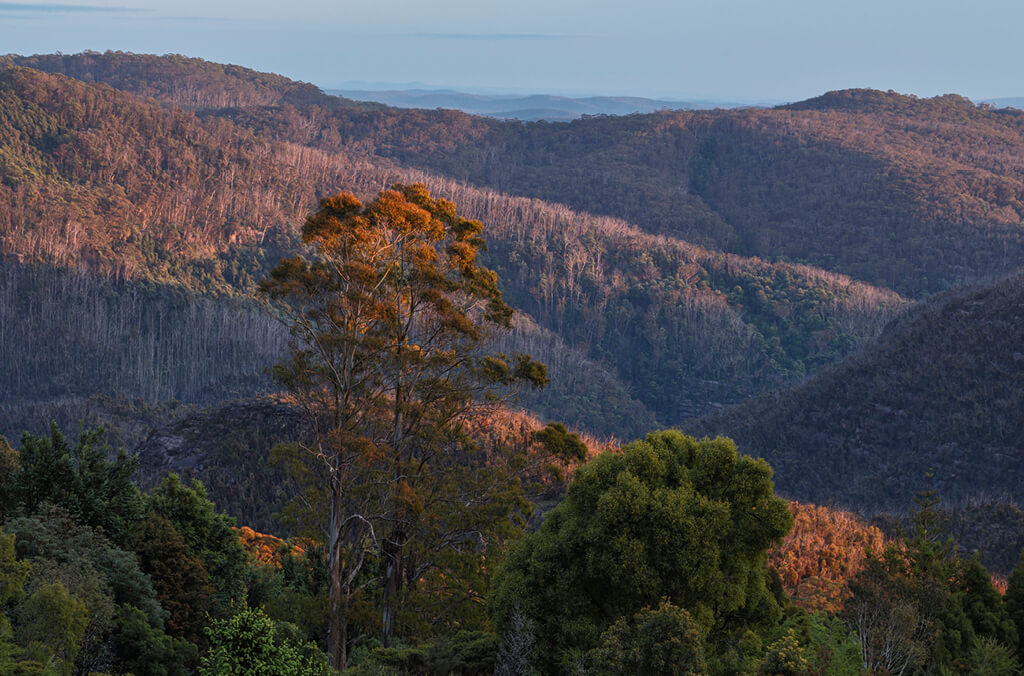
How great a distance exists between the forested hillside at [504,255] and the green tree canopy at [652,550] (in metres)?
52.3

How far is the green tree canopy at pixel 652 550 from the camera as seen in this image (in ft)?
48.4

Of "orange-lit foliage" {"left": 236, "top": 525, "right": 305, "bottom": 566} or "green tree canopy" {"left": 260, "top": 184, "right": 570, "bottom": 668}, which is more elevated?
"green tree canopy" {"left": 260, "top": 184, "right": 570, "bottom": 668}

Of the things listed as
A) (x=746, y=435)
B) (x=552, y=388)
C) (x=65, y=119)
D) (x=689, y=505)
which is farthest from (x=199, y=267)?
(x=689, y=505)

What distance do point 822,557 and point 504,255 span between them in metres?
67.8

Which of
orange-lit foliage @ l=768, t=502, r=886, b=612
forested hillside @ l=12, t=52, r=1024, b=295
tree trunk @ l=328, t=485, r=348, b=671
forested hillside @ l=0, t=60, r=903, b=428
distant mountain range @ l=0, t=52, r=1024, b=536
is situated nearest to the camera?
tree trunk @ l=328, t=485, r=348, b=671

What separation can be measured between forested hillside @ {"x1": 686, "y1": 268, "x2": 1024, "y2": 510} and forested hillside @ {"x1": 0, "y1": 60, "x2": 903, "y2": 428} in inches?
701

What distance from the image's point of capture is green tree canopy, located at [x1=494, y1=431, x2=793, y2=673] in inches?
581

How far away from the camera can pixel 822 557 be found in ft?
85.8

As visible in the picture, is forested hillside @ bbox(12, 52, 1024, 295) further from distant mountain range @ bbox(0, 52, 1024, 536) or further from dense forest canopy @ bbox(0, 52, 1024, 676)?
dense forest canopy @ bbox(0, 52, 1024, 676)

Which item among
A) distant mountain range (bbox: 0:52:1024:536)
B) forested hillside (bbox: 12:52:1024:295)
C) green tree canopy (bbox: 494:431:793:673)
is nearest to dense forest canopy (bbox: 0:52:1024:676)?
green tree canopy (bbox: 494:431:793:673)

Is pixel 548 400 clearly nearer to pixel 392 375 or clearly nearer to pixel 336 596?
pixel 392 375

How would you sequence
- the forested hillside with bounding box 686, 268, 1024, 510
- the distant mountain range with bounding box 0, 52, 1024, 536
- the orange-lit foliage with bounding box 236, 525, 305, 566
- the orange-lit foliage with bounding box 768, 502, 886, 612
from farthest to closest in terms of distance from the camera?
1. the distant mountain range with bounding box 0, 52, 1024, 536
2. the forested hillside with bounding box 686, 268, 1024, 510
3. the orange-lit foliage with bounding box 236, 525, 305, 566
4. the orange-lit foliage with bounding box 768, 502, 886, 612

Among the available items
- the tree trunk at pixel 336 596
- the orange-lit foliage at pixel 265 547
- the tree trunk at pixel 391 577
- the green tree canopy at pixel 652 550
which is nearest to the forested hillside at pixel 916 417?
the orange-lit foliage at pixel 265 547

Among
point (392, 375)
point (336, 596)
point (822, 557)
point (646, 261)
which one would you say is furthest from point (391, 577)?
point (646, 261)
